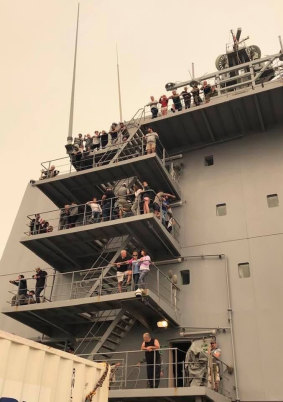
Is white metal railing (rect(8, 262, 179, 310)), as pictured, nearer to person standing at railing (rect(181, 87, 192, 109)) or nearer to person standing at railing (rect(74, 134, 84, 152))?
person standing at railing (rect(74, 134, 84, 152))

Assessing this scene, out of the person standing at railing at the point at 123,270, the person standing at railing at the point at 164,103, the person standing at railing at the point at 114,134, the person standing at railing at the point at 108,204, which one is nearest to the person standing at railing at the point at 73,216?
the person standing at railing at the point at 108,204

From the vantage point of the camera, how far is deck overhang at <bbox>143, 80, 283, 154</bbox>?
16562 mm

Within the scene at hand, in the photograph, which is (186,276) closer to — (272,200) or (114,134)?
(272,200)

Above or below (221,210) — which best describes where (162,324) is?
below

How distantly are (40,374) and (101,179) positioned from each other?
36.5 ft

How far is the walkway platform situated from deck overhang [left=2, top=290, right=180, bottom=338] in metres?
2.54

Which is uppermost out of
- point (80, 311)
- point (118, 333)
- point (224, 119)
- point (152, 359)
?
point (224, 119)

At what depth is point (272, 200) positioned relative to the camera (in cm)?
1569

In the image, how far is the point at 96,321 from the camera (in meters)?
15.8

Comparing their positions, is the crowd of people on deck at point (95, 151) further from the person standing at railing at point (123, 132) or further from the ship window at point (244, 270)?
the ship window at point (244, 270)

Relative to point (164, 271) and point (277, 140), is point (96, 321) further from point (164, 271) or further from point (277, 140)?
point (277, 140)

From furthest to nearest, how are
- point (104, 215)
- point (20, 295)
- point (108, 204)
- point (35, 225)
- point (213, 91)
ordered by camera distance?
point (213, 91)
point (35, 225)
point (108, 204)
point (104, 215)
point (20, 295)

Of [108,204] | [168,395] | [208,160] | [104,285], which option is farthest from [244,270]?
[108,204]

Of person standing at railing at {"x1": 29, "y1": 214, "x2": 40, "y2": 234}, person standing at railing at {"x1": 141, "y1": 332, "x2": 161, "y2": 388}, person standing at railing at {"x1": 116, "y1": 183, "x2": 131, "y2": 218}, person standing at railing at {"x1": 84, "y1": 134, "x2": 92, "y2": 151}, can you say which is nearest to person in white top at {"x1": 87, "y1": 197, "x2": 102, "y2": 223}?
person standing at railing at {"x1": 116, "y1": 183, "x2": 131, "y2": 218}
